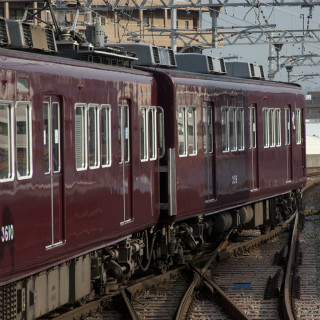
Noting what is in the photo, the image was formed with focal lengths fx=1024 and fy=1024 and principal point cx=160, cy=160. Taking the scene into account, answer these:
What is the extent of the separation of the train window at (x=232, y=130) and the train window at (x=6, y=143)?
847 centimetres

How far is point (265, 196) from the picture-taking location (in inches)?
765

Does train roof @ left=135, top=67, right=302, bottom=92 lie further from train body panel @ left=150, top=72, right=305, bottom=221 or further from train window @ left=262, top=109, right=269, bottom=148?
train window @ left=262, top=109, right=269, bottom=148

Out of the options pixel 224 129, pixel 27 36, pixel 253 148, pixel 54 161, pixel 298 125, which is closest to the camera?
pixel 54 161

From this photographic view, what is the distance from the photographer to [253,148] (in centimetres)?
1859

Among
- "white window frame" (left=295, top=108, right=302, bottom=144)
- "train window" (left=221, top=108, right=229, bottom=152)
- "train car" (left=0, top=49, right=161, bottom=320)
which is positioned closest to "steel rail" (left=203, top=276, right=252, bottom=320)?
"train car" (left=0, top=49, right=161, bottom=320)

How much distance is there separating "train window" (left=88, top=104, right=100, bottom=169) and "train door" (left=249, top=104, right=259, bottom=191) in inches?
283

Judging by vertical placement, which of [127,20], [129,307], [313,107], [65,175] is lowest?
[129,307]

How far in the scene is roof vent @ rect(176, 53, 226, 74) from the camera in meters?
17.5

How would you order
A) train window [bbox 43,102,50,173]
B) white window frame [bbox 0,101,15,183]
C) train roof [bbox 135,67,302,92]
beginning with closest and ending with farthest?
white window frame [bbox 0,101,15,183] → train window [bbox 43,102,50,173] → train roof [bbox 135,67,302,92]

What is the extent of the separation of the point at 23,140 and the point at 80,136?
1.65 m

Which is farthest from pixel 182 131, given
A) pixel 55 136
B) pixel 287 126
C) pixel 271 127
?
pixel 287 126

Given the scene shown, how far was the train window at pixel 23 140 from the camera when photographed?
9281 mm

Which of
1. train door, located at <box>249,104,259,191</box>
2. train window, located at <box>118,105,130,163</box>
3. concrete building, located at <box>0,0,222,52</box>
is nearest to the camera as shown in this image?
train window, located at <box>118,105,130,163</box>

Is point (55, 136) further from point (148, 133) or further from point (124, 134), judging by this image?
point (148, 133)
